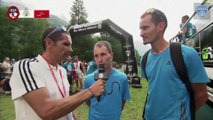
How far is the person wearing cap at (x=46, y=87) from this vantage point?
2.06m

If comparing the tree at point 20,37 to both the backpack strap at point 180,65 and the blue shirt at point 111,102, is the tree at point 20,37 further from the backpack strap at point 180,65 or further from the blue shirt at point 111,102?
the backpack strap at point 180,65

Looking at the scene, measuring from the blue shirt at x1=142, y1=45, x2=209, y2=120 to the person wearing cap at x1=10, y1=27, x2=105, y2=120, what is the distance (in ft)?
2.44

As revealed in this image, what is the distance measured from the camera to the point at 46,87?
7.19ft

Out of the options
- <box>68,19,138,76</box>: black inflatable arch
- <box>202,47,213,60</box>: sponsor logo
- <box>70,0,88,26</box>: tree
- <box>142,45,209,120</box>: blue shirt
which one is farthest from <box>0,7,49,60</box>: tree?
<box>142,45,209,120</box>: blue shirt

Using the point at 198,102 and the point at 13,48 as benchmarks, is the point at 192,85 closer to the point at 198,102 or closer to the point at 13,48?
the point at 198,102

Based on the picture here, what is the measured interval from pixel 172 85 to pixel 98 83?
83 centimetres

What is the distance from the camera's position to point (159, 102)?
8.92 feet

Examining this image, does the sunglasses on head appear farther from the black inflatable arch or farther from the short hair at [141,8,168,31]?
the black inflatable arch

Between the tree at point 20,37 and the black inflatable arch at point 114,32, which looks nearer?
the black inflatable arch at point 114,32

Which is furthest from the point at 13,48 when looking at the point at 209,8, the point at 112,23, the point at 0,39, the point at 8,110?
the point at 209,8

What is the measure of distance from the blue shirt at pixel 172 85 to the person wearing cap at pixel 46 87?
2.44 feet

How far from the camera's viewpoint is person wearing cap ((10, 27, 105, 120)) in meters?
2.06

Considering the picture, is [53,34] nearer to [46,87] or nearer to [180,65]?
[46,87]

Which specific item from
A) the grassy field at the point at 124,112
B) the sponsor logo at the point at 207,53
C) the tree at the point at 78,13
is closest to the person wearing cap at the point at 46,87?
the sponsor logo at the point at 207,53
